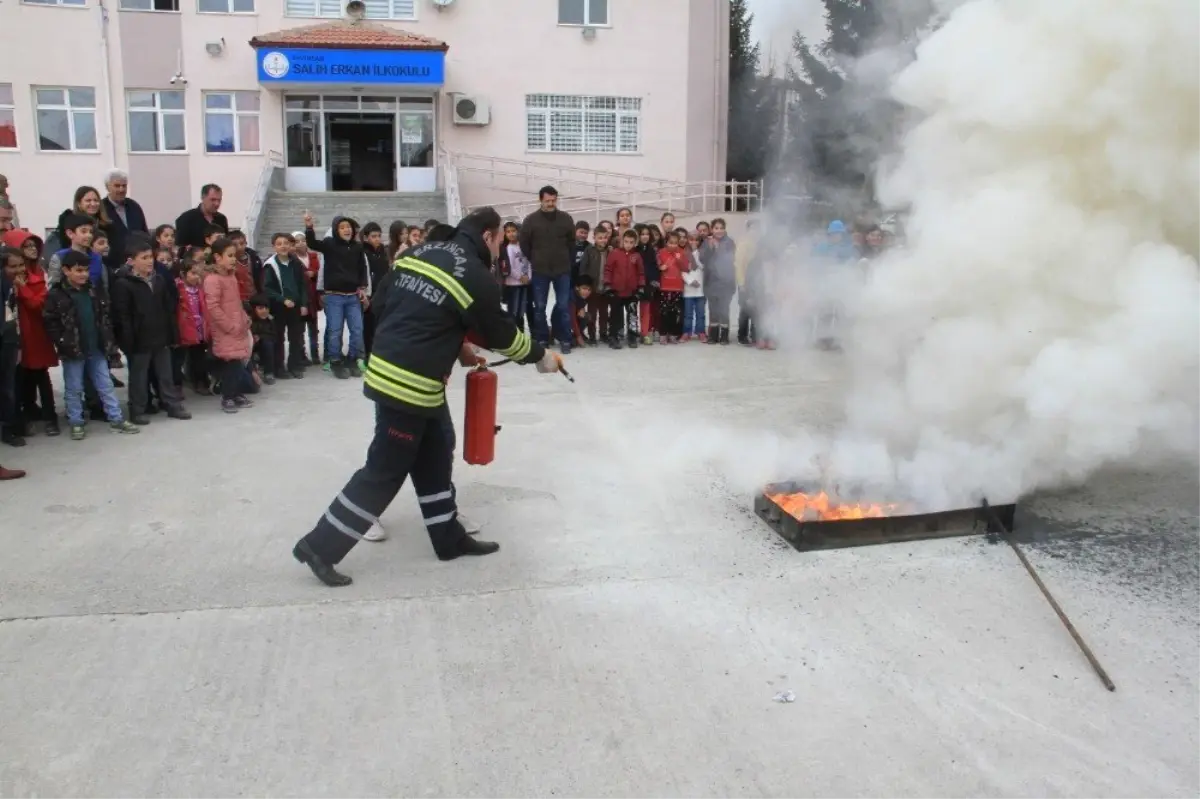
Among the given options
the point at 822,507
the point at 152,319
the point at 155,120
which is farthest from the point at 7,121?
the point at 822,507

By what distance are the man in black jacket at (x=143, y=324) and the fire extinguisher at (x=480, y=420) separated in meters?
3.68

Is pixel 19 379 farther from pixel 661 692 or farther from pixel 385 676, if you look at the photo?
pixel 661 692

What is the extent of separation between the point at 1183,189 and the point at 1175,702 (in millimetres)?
2648

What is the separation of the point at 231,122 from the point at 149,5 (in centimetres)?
287

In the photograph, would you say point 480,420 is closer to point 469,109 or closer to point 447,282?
point 447,282

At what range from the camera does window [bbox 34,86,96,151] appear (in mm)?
20031

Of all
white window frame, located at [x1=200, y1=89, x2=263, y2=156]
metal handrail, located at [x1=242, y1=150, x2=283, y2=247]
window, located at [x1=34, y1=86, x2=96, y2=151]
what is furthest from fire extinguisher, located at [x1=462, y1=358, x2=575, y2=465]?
window, located at [x1=34, y1=86, x2=96, y2=151]

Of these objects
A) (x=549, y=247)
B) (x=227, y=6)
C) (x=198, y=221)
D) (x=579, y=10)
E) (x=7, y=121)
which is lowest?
(x=549, y=247)

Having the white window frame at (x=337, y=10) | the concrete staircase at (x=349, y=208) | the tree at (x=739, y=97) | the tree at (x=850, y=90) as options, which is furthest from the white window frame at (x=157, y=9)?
the tree at (x=850, y=90)

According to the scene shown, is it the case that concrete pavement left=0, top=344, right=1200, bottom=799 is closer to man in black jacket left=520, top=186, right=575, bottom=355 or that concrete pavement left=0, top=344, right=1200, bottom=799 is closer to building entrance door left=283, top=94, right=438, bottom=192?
man in black jacket left=520, top=186, right=575, bottom=355

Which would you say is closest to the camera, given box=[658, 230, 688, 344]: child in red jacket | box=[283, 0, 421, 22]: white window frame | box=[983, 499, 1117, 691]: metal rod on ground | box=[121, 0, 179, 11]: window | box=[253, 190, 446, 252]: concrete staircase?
box=[983, 499, 1117, 691]: metal rod on ground

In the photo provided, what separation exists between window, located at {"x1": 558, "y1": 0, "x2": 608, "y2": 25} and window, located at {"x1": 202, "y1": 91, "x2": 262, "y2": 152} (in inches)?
283

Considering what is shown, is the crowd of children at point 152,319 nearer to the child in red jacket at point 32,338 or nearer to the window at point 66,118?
the child in red jacket at point 32,338

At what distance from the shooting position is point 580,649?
3.77 metres
